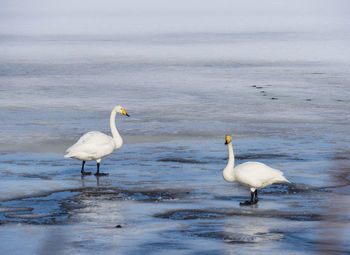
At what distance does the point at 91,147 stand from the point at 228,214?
3600 millimetres

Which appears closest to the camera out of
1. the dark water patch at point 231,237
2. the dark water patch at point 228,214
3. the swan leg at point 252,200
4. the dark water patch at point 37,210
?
the dark water patch at point 231,237

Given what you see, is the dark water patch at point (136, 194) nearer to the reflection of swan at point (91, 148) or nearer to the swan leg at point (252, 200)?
the swan leg at point (252, 200)

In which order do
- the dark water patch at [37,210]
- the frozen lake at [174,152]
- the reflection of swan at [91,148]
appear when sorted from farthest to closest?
the reflection of swan at [91,148] → the dark water patch at [37,210] → the frozen lake at [174,152]

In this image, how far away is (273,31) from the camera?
198 ft

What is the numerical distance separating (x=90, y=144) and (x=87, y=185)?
959 millimetres

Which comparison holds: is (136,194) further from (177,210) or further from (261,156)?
(261,156)

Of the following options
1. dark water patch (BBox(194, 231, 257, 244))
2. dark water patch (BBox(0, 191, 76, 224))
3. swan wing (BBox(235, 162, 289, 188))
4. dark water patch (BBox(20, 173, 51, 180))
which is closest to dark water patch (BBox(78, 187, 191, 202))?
dark water patch (BBox(0, 191, 76, 224))

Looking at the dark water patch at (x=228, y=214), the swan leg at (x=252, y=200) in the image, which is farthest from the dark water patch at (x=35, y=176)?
the swan leg at (x=252, y=200)

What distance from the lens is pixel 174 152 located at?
55.6 ft

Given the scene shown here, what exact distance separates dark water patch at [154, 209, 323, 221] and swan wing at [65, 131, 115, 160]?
3099 millimetres

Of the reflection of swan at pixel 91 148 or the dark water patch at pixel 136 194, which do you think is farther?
the reflection of swan at pixel 91 148

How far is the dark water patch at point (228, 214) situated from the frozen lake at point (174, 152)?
0.09 feet

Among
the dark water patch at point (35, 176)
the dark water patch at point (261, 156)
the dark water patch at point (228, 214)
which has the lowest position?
the dark water patch at point (228, 214)

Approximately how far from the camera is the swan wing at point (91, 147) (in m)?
14.6
